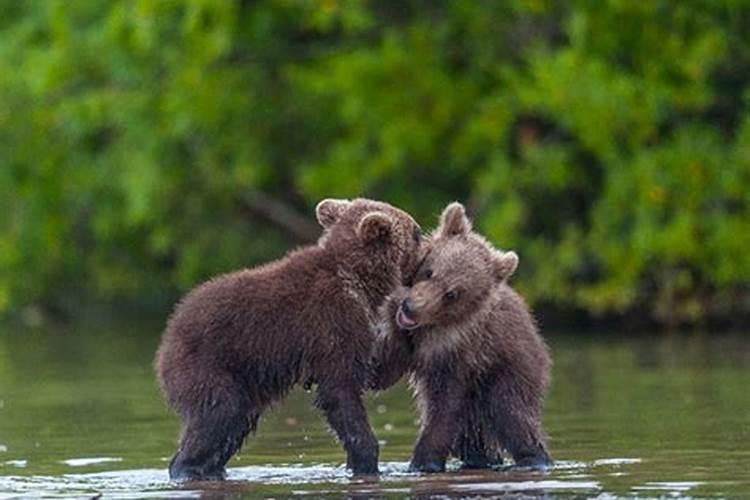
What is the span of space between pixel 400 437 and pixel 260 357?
3.19 meters

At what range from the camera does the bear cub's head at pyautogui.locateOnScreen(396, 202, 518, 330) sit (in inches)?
480

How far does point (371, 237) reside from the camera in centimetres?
1230

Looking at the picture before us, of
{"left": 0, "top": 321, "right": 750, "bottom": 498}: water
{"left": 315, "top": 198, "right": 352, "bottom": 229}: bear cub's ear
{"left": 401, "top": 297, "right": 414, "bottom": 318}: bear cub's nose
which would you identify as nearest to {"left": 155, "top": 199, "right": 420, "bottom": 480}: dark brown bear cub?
{"left": 401, "top": 297, "right": 414, "bottom": 318}: bear cub's nose

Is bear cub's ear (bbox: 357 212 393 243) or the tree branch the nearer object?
bear cub's ear (bbox: 357 212 393 243)

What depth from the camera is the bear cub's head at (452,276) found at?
12.2 metres

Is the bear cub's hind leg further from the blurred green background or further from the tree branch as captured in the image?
the tree branch

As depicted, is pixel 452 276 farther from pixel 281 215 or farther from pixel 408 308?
pixel 281 215

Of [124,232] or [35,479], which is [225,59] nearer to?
[124,232]

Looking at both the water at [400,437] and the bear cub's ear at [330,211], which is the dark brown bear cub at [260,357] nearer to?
the water at [400,437]

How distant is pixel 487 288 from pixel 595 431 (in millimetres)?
2578

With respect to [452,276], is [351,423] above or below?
below

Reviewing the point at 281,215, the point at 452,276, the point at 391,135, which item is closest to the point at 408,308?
the point at 452,276

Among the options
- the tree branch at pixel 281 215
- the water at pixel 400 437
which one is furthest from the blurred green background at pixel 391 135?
the water at pixel 400 437

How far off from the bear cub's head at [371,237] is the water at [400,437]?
1059mm
